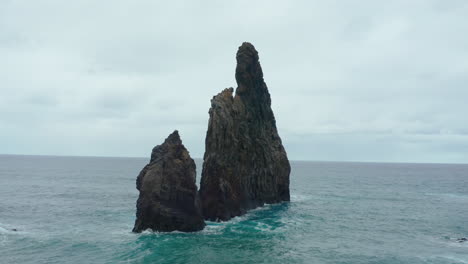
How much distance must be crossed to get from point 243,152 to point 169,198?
→ 2138 cm

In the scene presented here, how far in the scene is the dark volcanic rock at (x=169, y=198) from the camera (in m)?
50.2

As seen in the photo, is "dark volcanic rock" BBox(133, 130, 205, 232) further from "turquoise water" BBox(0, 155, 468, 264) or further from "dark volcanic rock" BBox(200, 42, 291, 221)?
"dark volcanic rock" BBox(200, 42, 291, 221)

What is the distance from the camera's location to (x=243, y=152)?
6825 centimetres

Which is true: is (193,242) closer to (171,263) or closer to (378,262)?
(171,263)

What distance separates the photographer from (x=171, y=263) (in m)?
38.9

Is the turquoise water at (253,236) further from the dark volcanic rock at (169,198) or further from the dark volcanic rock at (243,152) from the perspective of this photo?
the dark volcanic rock at (243,152)

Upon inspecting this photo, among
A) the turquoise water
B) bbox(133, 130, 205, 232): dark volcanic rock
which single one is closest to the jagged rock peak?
the turquoise water

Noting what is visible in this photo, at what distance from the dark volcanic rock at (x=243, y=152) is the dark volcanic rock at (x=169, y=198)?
25.9 feet

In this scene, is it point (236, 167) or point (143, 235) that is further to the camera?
point (236, 167)

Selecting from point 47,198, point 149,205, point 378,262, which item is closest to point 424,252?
point 378,262

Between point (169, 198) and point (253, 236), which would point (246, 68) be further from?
point (253, 236)

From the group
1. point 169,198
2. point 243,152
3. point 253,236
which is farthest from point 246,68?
point 253,236

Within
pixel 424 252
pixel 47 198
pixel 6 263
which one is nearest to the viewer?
pixel 6 263

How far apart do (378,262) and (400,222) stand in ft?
85.2
